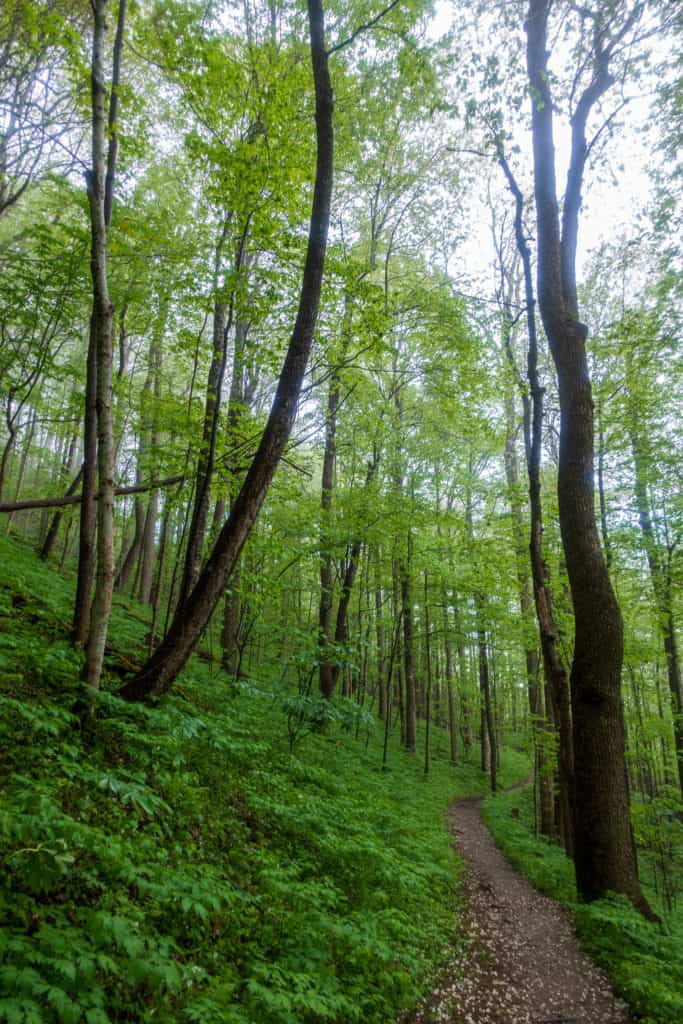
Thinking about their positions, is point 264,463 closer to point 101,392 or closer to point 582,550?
point 101,392

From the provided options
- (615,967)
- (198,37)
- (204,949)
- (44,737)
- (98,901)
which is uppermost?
(198,37)

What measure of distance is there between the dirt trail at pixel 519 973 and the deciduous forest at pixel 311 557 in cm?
5

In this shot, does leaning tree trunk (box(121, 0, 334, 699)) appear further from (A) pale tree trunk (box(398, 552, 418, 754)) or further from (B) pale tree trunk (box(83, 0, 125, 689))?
(A) pale tree trunk (box(398, 552, 418, 754))

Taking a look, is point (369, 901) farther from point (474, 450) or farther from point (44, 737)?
point (474, 450)

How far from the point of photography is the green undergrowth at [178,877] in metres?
2.30

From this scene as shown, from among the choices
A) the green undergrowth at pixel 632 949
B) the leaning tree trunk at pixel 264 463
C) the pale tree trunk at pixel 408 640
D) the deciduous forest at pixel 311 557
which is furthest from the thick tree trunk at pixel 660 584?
the leaning tree trunk at pixel 264 463

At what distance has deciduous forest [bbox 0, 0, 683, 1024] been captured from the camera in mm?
3279

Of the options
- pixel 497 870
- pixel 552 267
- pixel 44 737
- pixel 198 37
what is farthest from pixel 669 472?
pixel 44 737

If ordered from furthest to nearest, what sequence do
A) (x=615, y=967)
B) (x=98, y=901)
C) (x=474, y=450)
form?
(x=474, y=450)
(x=615, y=967)
(x=98, y=901)

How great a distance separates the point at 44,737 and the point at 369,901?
11.2 ft

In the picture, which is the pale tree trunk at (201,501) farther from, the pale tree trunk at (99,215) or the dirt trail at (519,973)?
the dirt trail at (519,973)

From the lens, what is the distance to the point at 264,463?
17.5 ft

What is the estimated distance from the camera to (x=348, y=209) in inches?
587

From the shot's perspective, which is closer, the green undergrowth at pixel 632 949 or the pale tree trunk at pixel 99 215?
the green undergrowth at pixel 632 949
